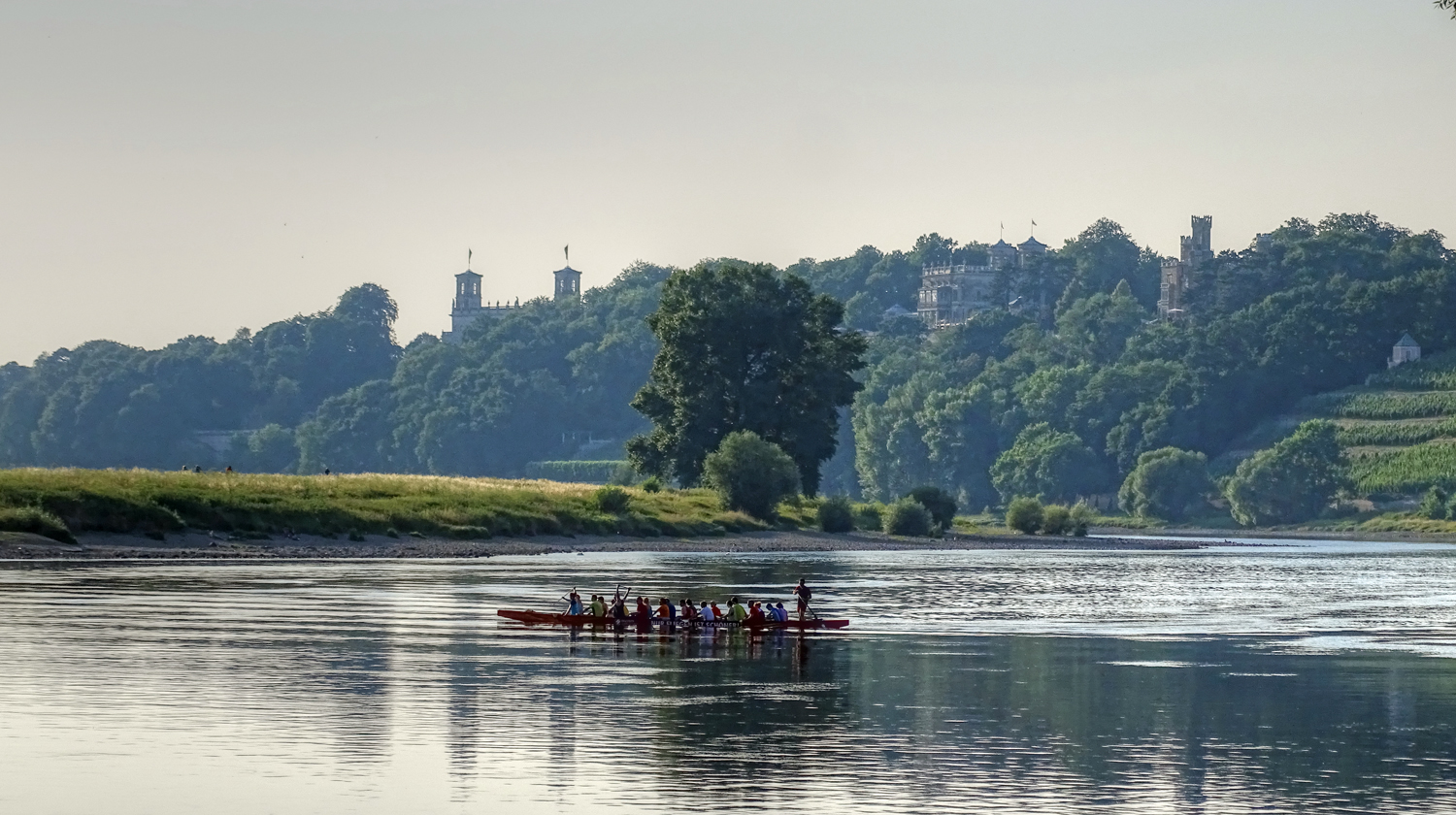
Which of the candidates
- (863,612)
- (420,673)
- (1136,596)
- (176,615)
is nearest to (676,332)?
(1136,596)

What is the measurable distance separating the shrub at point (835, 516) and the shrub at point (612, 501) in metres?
16.9

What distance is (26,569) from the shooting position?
246 feet

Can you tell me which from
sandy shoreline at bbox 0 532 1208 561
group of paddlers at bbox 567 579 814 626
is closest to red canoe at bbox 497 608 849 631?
group of paddlers at bbox 567 579 814 626

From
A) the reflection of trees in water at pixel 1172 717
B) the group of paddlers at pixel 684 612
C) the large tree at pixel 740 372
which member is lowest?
the reflection of trees in water at pixel 1172 717

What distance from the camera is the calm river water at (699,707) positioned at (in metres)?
30.8

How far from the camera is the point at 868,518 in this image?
147m

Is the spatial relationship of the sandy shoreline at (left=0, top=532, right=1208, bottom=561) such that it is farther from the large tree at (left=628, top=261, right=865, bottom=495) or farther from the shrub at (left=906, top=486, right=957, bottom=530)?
the large tree at (left=628, top=261, right=865, bottom=495)

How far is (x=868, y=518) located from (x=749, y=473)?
15.1 m

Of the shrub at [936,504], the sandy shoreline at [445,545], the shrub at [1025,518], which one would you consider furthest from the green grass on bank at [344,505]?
the shrub at [1025,518]

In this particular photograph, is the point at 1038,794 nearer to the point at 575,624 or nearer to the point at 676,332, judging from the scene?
the point at 575,624

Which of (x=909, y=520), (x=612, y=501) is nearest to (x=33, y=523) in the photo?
(x=612, y=501)

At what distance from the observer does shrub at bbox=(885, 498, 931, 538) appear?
143 meters

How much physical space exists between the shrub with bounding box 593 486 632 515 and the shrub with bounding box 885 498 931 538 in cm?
2265

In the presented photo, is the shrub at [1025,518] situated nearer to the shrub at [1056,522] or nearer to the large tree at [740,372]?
the shrub at [1056,522]
